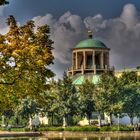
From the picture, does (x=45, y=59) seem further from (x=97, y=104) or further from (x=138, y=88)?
(x=138, y=88)

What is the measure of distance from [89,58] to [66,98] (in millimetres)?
63194

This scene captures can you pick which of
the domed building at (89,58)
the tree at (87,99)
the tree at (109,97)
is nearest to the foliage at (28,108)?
the tree at (87,99)

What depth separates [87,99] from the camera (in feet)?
362

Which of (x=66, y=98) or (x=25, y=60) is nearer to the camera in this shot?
(x=25, y=60)

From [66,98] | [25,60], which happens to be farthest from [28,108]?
[25,60]

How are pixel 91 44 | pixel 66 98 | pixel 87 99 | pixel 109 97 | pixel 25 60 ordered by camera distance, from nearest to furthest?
pixel 25 60
pixel 109 97
pixel 66 98
pixel 87 99
pixel 91 44

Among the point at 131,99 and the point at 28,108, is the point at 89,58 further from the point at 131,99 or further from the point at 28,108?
the point at 28,108

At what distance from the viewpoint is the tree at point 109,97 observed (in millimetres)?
102812

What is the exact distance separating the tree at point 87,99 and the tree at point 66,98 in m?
2.69

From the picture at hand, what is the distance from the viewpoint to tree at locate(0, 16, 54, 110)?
35156mm

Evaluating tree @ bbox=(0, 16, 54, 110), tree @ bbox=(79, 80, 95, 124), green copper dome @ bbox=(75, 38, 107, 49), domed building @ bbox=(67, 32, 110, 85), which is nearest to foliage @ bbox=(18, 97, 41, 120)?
tree @ bbox=(79, 80, 95, 124)

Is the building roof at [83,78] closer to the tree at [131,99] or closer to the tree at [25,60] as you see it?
the tree at [131,99]

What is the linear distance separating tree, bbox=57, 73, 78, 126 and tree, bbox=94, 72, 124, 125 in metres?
4.60

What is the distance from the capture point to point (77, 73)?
545 feet
